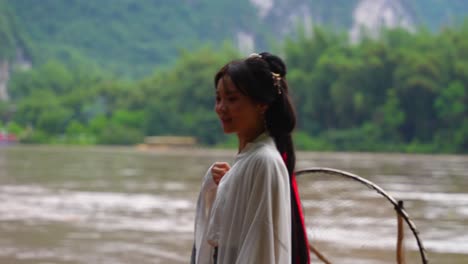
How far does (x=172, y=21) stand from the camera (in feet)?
273

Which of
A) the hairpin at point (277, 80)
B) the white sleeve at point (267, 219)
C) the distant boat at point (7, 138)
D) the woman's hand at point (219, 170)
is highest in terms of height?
the hairpin at point (277, 80)

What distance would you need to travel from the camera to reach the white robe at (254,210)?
2.03 m

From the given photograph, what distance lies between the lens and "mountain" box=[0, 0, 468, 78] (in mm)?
77625

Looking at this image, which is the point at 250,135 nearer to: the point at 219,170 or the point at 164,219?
the point at 219,170

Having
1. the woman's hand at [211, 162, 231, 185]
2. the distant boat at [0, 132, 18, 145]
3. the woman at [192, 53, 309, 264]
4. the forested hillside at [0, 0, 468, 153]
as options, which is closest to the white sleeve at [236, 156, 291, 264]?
the woman at [192, 53, 309, 264]

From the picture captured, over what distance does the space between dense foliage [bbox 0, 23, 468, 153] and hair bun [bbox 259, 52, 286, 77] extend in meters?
31.1

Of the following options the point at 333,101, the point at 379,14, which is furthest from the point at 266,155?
the point at 379,14

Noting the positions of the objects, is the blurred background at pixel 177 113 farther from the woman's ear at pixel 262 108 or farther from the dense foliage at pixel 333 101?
the woman's ear at pixel 262 108

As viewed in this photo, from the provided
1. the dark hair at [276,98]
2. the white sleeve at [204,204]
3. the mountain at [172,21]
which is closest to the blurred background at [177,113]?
the mountain at [172,21]

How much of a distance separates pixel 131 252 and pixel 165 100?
3773 centimetres

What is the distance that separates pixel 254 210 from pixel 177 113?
40.8 meters

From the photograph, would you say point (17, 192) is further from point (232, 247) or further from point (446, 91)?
point (446, 91)

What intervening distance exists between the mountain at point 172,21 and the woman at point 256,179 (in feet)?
239

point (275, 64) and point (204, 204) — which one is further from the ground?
point (275, 64)
